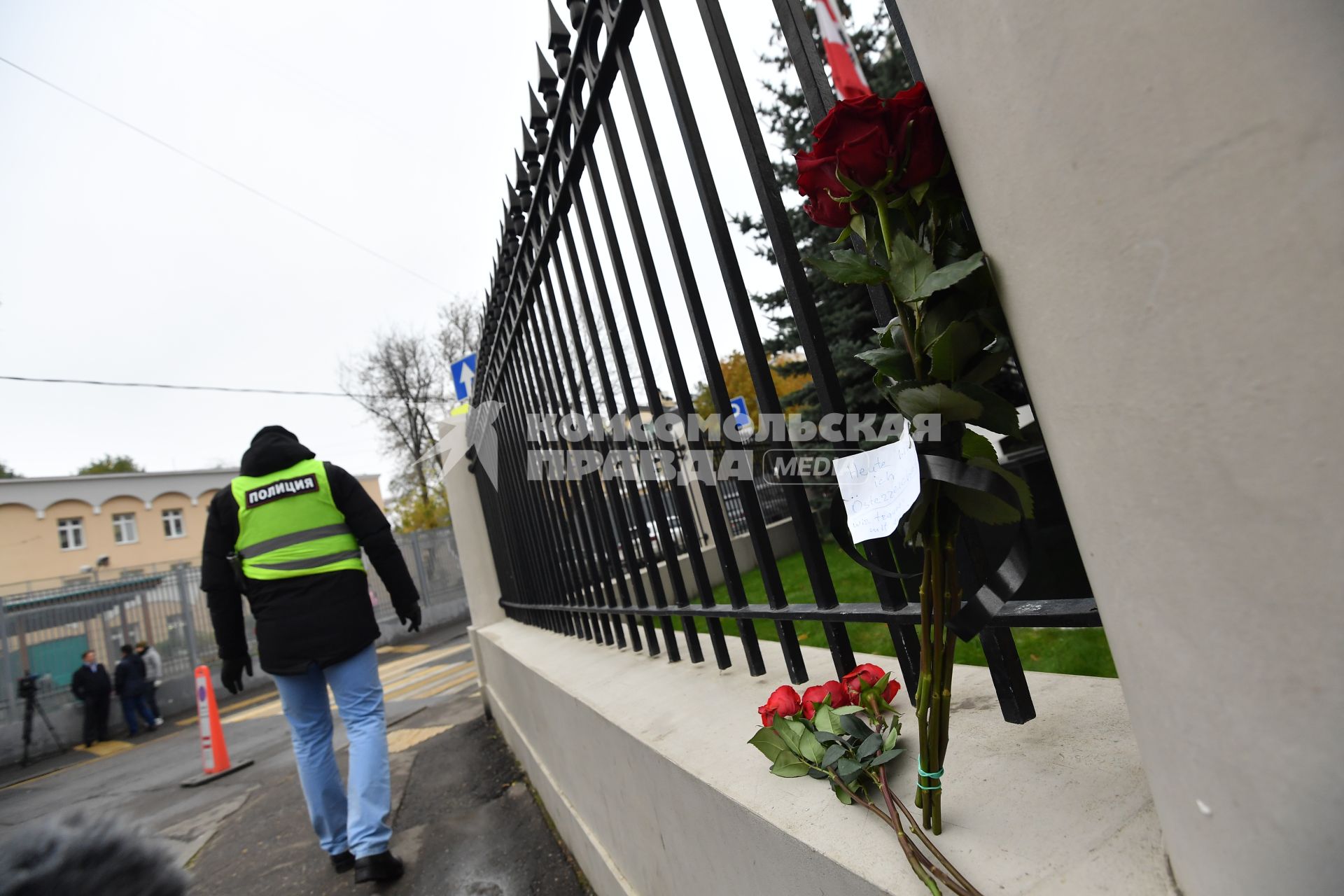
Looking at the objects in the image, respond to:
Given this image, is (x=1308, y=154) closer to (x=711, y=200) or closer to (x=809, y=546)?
(x=809, y=546)

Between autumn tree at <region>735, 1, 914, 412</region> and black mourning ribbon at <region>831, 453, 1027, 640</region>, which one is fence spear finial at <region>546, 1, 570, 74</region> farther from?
autumn tree at <region>735, 1, 914, 412</region>

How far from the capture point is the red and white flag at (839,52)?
81 cm

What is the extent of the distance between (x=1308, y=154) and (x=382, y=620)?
2015cm

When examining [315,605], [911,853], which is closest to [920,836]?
[911,853]

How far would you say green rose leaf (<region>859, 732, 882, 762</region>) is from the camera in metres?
1.02

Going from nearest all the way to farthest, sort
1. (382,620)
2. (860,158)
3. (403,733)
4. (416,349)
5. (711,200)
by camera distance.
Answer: (860,158) → (711,200) → (403,733) → (382,620) → (416,349)

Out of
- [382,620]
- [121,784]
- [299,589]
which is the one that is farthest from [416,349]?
[299,589]

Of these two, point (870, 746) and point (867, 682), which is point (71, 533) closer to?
point (867, 682)

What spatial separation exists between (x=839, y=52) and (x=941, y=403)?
442 millimetres

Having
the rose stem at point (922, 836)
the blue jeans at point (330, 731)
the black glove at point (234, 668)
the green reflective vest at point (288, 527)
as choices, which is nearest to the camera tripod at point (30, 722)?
the black glove at point (234, 668)

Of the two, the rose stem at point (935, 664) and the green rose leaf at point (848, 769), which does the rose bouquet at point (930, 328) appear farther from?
the green rose leaf at point (848, 769)

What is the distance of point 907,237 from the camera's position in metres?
0.80

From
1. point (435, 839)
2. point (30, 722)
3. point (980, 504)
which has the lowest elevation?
point (435, 839)

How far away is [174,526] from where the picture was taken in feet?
121
